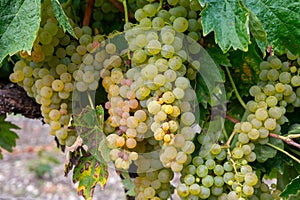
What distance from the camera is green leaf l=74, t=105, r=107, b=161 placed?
2.39ft

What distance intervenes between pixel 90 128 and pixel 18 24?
0.62 ft

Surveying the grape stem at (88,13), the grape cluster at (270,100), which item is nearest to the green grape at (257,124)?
the grape cluster at (270,100)

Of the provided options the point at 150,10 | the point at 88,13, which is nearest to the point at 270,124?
the point at 150,10

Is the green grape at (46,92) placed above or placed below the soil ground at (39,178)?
above

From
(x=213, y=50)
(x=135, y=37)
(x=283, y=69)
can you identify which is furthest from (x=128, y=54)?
(x=283, y=69)

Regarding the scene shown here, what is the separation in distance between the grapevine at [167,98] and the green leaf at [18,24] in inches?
1.3

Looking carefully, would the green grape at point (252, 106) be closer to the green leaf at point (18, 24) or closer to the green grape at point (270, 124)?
the green grape at point (270, 124)

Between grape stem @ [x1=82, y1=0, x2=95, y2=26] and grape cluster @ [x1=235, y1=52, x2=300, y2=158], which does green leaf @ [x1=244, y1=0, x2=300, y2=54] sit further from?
grape stem @ [x1=82, y1=0, x2=95, y2=26]

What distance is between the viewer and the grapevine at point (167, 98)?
2.16ft

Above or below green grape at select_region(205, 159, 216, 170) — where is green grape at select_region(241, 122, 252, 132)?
above

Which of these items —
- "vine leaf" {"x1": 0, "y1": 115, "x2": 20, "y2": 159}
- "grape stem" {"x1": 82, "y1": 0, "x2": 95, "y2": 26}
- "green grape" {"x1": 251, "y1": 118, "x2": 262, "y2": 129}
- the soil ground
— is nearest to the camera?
"green grape" {"x1": 251, "y1": 118, "x2": 262, "y2": 129}

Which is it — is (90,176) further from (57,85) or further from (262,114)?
(262,114)

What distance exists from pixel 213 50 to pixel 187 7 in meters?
0.08

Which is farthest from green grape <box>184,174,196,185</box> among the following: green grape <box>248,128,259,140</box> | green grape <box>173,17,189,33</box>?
green grape <box>173,17,189,33</box>
